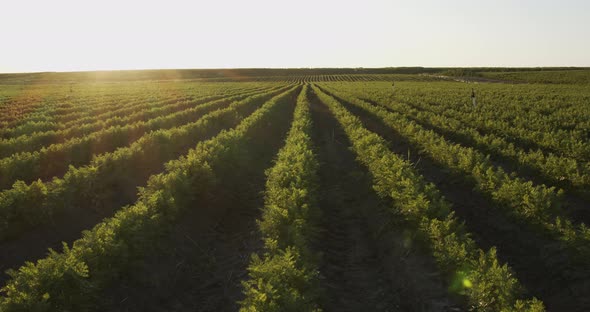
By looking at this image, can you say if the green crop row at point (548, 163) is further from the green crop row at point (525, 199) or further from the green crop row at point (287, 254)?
the green crop row at point (287, 254)

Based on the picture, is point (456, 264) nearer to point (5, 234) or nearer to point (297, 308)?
point (297, 308)

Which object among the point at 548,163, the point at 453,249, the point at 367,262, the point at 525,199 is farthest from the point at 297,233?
the point at 548,163

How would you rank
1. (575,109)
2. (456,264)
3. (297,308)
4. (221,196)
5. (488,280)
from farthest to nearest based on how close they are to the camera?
(575,109)
(221,196)
(456,264)
(488,280)
(297,308)

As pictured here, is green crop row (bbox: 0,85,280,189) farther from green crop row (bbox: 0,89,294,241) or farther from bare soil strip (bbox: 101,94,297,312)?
bare soil strip (bbox: 101,94,297,312)

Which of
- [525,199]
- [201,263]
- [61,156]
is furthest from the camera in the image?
[61,156]

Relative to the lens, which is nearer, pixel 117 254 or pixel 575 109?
pixel 117 254

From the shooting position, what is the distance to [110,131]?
1930 cm

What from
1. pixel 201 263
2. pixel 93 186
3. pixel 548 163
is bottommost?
pixel 201 263

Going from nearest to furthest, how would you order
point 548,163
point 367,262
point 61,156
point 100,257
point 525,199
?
point 100,257 < point 367,262 < point 525,199 < point 548,163 < point 61,156

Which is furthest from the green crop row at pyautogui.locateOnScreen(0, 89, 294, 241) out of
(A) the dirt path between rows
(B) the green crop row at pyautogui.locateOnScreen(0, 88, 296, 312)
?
(A) the dirt path between rows

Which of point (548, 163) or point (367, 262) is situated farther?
point (548, 163)

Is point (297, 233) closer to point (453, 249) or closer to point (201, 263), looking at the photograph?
point (201, 263)

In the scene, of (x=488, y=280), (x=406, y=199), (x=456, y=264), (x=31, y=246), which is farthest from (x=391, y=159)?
(x=31, y=246)

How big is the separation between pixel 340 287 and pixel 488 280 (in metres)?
2.31
